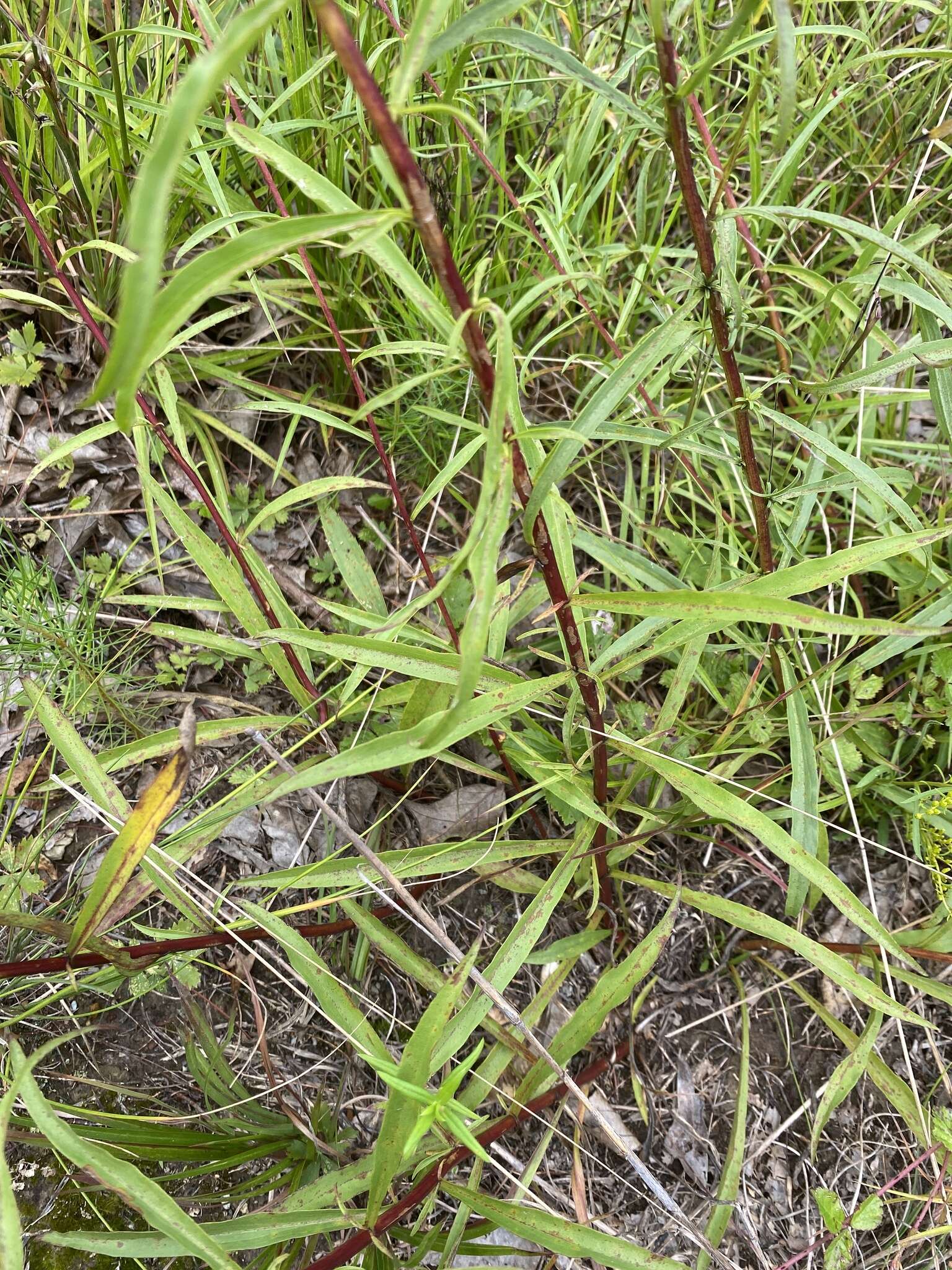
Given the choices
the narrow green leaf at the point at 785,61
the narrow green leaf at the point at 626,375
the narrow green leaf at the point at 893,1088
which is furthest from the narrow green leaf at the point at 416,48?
the narrow green leaf at the point at 893,1088

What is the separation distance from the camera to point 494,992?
3.25 feet

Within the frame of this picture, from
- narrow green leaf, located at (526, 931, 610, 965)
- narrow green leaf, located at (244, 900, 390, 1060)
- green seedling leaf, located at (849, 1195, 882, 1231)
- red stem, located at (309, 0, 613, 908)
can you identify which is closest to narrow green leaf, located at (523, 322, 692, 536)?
red stem, located at (309, 0, 613, 908)

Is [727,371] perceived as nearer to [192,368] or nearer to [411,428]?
[411,428]

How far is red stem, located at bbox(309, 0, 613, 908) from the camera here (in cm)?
53

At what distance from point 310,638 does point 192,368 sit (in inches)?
33.6

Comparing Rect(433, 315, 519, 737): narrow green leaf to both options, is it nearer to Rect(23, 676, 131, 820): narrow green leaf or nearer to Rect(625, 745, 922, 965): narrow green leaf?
Rect(625, 745, 922, 965): narrow green leaf

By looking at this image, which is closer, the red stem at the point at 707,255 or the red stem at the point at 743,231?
the red stem at the point at 707,255

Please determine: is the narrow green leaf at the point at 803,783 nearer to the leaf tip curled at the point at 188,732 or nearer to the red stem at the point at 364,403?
the red stem at the point at 364,403

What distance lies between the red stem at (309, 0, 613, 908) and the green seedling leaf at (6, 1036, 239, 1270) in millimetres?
729

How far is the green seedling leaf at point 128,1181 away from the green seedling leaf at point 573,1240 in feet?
1.14

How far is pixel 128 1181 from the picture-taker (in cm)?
85

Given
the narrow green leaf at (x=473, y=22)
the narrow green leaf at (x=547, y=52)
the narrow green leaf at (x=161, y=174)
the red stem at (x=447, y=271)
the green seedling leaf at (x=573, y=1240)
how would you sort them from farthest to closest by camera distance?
the green seedling leaf at (x=573, y=1240)
the narrow green leaf at (x=547, y=52)
the narrow green leaf at (x=473, y=22)
the red stem at (x=447, y=271)
the narrow green leaf at (x=161, y=174)

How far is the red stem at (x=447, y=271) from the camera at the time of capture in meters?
0.53

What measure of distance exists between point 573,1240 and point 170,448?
1202 millimetres
